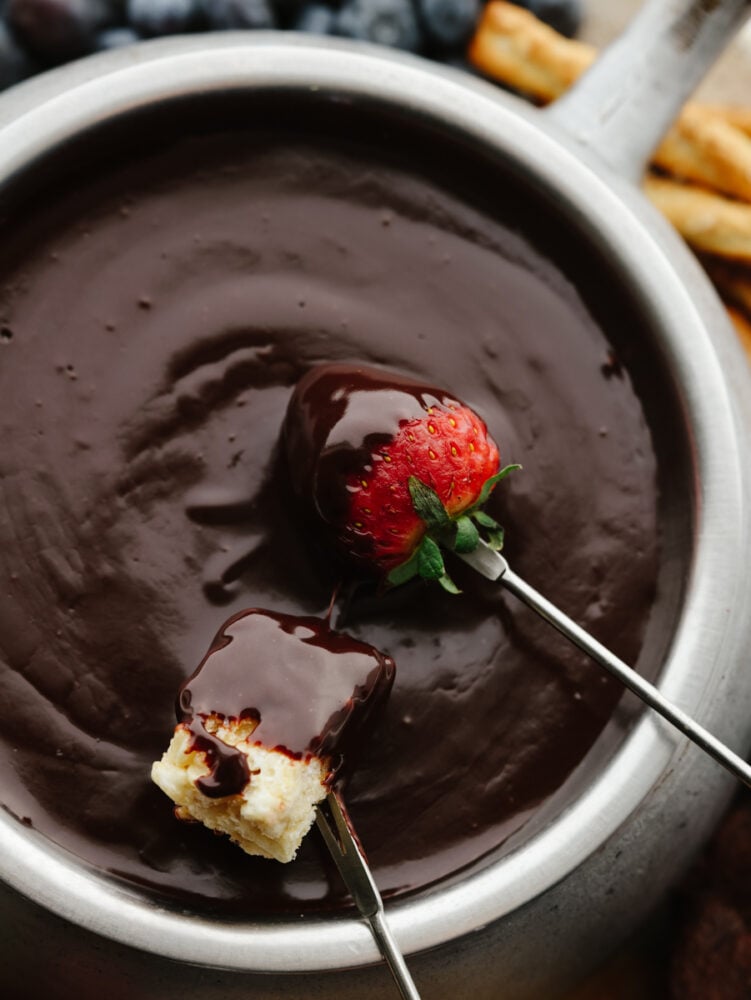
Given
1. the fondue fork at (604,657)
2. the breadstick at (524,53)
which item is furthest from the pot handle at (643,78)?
the fondue fork at (604,657)

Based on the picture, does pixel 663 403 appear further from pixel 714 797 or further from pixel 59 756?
pixel 59 756

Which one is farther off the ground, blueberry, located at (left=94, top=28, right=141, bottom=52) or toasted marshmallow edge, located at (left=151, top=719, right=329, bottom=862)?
blueberry, located at (left=94, top=28, right=141, bottom=52)

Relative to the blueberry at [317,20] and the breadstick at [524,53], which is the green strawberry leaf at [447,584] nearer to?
the breadstick at [524,53]

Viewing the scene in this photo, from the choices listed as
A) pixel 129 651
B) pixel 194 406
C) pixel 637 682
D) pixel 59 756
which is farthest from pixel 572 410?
pixel 59 756

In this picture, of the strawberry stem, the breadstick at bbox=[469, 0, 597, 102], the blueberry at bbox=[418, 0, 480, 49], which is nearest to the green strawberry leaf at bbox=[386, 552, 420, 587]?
the strawberry stem

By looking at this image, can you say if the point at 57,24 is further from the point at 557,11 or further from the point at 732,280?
the point at 732,280

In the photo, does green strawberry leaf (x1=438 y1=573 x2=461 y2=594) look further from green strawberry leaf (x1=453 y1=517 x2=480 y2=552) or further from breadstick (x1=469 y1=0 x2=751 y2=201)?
breadstick (x1=469 y1=0 x2=751 y2=201)

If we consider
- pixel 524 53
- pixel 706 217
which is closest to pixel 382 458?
pixel 706 217
